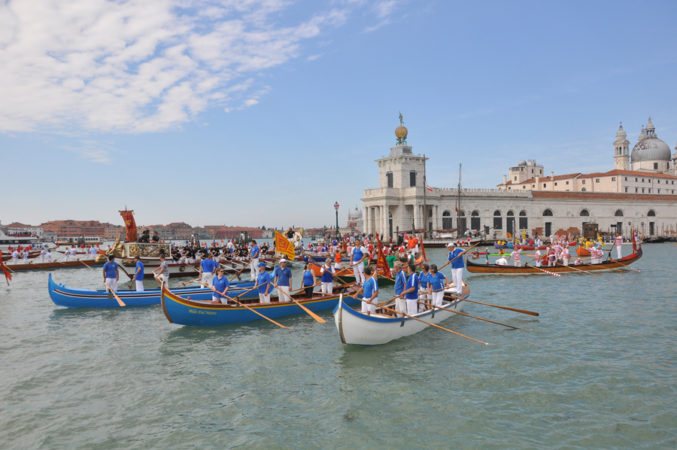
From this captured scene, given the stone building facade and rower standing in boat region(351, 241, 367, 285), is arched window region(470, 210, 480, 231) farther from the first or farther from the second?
rower standing in boat region(351, 241, 367, 285)

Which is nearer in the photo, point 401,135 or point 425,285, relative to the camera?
point 425,285

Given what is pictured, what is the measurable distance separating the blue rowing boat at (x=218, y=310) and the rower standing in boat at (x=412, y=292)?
13.4ft

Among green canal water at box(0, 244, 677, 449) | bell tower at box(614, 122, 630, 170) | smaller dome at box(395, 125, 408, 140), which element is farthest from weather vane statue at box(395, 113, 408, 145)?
bell tower at box(614, 122, 630, 170)

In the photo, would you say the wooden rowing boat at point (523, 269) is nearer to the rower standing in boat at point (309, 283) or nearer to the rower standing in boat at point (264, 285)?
the rower standing in boat at point (309, 283)

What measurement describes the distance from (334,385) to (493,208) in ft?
237

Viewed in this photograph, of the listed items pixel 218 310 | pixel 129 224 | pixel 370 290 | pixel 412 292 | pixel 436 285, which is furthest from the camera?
pixel 129 224

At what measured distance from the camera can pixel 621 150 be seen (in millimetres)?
111312

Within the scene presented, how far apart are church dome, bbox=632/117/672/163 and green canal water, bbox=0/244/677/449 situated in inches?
4725

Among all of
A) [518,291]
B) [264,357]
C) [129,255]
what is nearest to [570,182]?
[518,291]

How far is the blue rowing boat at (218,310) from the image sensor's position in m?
12.8

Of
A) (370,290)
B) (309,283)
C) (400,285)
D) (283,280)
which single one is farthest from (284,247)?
(370,290)

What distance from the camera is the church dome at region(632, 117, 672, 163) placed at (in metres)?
110

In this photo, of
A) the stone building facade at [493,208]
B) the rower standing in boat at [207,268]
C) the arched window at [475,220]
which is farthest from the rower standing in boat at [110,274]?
the arched window at [475,220]

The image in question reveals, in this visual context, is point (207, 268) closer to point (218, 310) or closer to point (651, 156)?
point (218, 310)
